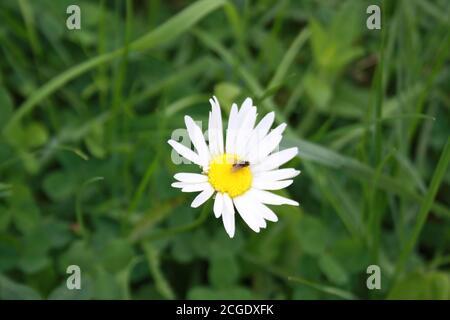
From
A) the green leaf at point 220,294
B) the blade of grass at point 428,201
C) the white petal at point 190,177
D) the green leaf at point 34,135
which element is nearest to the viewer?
the white petal at point 190,177

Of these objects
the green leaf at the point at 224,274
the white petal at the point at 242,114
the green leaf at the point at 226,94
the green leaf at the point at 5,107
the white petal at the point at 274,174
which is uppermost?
the green leaf at the point at 226,94

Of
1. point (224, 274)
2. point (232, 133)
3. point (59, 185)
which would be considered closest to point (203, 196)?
point (232, 133)

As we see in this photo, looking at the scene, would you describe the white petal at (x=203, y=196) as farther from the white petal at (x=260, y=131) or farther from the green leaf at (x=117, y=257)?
the green leaf at (x=117, y=257)

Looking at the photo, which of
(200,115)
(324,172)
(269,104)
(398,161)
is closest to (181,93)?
(200,115)

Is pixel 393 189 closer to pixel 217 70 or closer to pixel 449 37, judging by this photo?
pixel 449 37

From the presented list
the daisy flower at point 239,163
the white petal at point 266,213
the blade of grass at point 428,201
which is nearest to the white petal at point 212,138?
the daisy flower at point 239,163

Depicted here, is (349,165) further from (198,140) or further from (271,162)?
(198,140)
